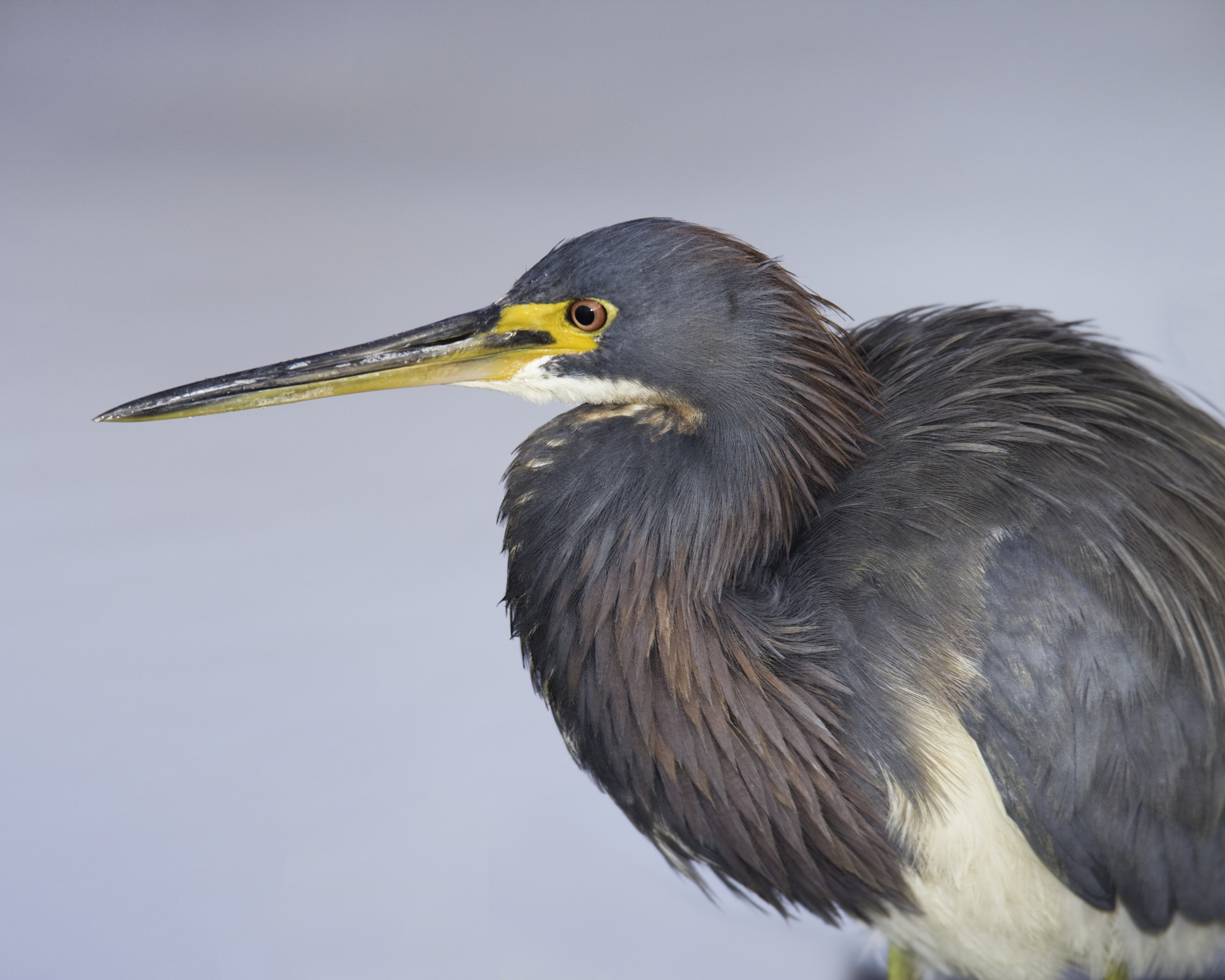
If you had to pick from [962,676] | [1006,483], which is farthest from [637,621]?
[1006,483]

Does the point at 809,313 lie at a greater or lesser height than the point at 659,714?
greater

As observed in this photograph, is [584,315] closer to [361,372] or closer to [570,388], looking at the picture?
[570,388]

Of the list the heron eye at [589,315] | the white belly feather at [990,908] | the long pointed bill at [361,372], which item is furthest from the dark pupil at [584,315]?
the white belly feather at [990,908]

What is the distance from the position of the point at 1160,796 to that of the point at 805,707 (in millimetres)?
491

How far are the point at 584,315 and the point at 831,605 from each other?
1.64 feet

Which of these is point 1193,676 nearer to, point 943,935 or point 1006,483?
point 1006,483

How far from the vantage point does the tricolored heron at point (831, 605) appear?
4.89 feet

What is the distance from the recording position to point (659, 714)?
1536mm

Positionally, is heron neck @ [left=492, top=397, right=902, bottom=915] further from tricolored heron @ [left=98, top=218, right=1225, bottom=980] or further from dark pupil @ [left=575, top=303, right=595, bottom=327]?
dark pupil @ [left=575, top=303, right=595, bottom=327]

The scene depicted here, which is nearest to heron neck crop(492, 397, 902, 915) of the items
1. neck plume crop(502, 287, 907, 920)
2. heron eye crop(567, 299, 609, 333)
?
neck plume crop(502, 287, 907, 920)

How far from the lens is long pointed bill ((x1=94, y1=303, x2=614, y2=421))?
1617 millimetres

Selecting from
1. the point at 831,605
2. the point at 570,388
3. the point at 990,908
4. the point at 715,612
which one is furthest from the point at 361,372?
the point at 990,908

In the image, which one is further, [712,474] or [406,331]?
[406,331]

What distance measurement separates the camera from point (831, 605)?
1.52 metres
